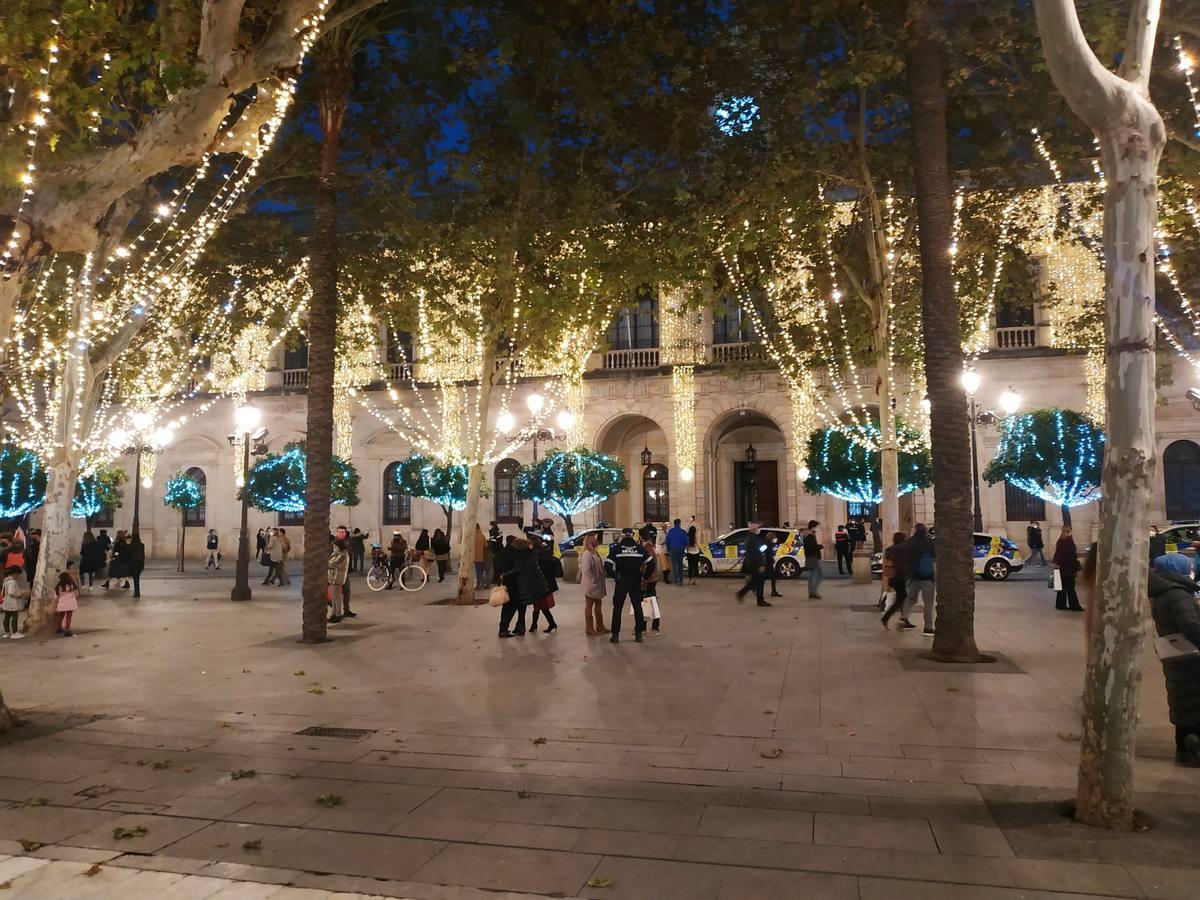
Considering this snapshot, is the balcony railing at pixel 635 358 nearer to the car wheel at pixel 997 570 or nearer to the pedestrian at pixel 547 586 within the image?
the car wheel at pixel 997 570

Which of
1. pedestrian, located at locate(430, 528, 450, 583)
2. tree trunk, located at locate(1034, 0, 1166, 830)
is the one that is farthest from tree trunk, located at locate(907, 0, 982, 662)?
pedestrian, located at locate(430, 528, 450, 583)

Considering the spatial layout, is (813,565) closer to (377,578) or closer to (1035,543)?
(377,578)

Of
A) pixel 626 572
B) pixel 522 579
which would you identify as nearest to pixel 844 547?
pixel 626 572

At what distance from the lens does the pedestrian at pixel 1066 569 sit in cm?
1480

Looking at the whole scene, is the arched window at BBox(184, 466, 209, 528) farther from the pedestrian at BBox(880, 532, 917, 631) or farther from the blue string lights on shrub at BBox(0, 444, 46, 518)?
the pedestrian at BBox(880, 532, 917, 631)

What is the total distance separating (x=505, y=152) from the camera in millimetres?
15602

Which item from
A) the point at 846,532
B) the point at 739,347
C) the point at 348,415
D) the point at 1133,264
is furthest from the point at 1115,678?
the point at 348,415

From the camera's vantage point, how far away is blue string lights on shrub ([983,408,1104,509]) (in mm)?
22625

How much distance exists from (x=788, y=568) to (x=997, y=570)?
519 centimetres

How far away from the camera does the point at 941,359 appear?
9852mm

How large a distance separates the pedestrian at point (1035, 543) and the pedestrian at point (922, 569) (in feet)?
53.0

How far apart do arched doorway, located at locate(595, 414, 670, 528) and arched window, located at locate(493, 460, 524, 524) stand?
A: 11.4ft

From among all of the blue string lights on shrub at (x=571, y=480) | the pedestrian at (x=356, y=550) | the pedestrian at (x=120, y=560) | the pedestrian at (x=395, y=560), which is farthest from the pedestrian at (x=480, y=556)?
the pedestrian at (x=120, y=560)

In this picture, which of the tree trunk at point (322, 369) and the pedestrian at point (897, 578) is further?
the pedestrian at point (897, 578)
